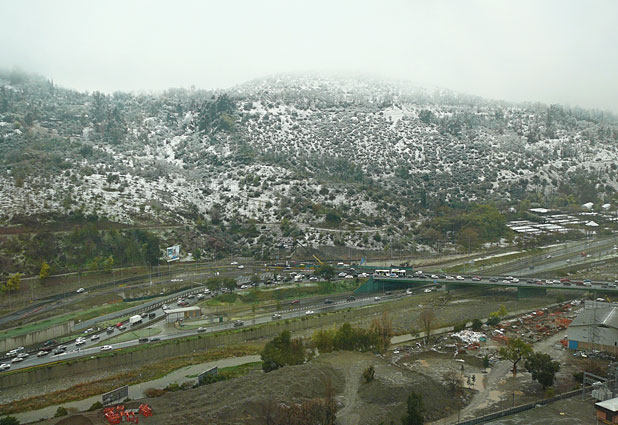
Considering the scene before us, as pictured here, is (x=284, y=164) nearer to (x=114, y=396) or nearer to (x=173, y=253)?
(x=173, y=253)

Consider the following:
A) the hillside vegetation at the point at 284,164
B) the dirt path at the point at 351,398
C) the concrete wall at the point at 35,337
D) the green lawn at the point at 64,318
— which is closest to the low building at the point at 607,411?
the dirt path at the point at 351,398

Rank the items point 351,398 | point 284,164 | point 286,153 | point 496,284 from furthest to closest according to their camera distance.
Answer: point 286,153 < point 284,164 < point 496,284 < point 351,398

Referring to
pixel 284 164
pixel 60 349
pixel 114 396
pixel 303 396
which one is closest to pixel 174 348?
pixel 60 349

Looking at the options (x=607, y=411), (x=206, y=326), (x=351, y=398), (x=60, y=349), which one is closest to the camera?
(x=607, y=411)

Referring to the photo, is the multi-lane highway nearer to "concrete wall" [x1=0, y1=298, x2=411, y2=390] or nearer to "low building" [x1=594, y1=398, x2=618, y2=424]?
"concrete wall" [x1=0, y1=298, x2=411, y2=390]

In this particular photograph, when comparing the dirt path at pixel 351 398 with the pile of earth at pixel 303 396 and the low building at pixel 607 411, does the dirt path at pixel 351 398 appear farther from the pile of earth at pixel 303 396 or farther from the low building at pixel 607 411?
the low building at pixel 607 411

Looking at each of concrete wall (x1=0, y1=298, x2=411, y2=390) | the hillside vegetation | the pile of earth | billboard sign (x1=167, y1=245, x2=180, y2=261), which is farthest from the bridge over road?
the pile of earth

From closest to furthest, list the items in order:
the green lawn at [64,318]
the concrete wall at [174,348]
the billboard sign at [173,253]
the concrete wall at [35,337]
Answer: the concrete wall at [174,348] < the concrete wall at [35,337] < the green lawn at [64,318] < the billboard sign at [173,253]
